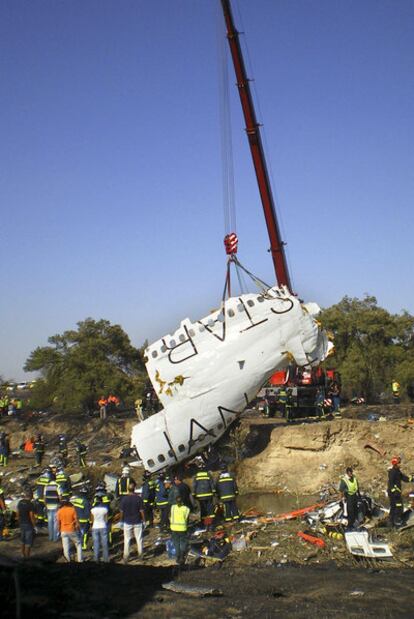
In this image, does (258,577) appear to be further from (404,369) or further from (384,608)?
(404,369)

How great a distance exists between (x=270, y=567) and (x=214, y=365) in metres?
9.40

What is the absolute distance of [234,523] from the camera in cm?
1645

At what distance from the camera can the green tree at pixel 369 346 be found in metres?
39.8

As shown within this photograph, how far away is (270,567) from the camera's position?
12547 mm

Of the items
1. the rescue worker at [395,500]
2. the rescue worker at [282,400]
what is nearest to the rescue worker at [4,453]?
the rescue worker at [282,400]

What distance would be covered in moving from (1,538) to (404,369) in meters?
29.2

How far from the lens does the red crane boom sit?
27703 millimetres

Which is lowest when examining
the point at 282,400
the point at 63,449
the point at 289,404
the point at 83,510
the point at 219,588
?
the point at 219,588

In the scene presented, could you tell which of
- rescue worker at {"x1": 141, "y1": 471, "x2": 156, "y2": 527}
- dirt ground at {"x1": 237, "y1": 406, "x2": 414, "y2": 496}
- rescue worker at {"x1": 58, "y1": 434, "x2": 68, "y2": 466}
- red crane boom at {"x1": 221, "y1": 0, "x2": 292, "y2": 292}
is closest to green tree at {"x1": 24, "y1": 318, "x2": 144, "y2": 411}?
rescue worker at {"x1": 58, "y1": 434, "x2": 68, "y2": 466}

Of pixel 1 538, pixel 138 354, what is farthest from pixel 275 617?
pixel 138 354

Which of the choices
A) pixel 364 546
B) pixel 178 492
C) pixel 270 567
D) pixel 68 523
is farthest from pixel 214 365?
pixel 270 567

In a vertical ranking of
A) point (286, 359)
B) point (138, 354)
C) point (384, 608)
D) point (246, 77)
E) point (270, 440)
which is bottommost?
point (384, 608)

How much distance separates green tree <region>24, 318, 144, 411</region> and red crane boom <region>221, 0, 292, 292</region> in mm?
16497

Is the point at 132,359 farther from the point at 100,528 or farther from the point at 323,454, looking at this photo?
the point at 100,528
